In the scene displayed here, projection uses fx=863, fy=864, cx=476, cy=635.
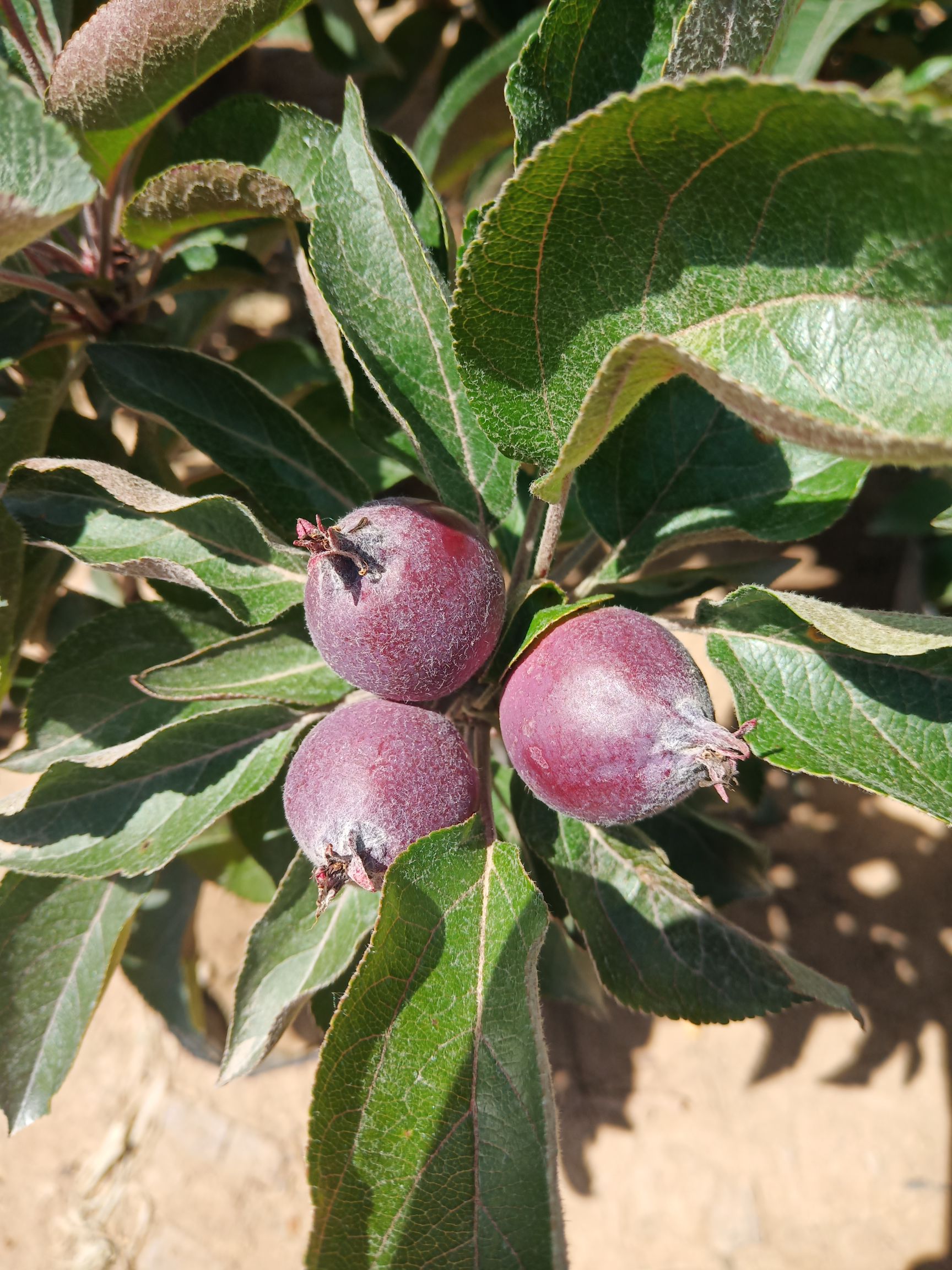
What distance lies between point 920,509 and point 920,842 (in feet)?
2.94

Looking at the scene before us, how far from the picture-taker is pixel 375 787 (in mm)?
869

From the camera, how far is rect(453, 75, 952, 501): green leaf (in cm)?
59

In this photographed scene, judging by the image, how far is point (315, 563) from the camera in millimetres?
867

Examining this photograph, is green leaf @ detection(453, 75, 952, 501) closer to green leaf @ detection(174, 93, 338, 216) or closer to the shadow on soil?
green leaf @ detection(174, 93, 338, 216)

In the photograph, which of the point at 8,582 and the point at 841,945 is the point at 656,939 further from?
the point at 841,945

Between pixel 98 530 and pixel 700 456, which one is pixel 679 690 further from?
pixel 98 530

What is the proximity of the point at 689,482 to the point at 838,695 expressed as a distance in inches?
15.2

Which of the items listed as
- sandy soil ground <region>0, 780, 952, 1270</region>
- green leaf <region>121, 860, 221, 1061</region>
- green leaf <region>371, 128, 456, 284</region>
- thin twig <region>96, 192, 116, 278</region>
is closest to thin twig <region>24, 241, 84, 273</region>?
thin twig <region>96, 192, 116, 278</region>

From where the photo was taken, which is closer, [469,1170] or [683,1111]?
[469,1170]

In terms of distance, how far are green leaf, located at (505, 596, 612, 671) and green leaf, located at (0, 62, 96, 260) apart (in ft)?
1.78

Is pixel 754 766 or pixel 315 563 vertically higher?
pixel 315 563

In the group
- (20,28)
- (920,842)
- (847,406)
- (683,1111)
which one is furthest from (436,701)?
(920,842)

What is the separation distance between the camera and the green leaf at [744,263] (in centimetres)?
59

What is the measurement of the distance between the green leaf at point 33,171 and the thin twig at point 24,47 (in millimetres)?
674
